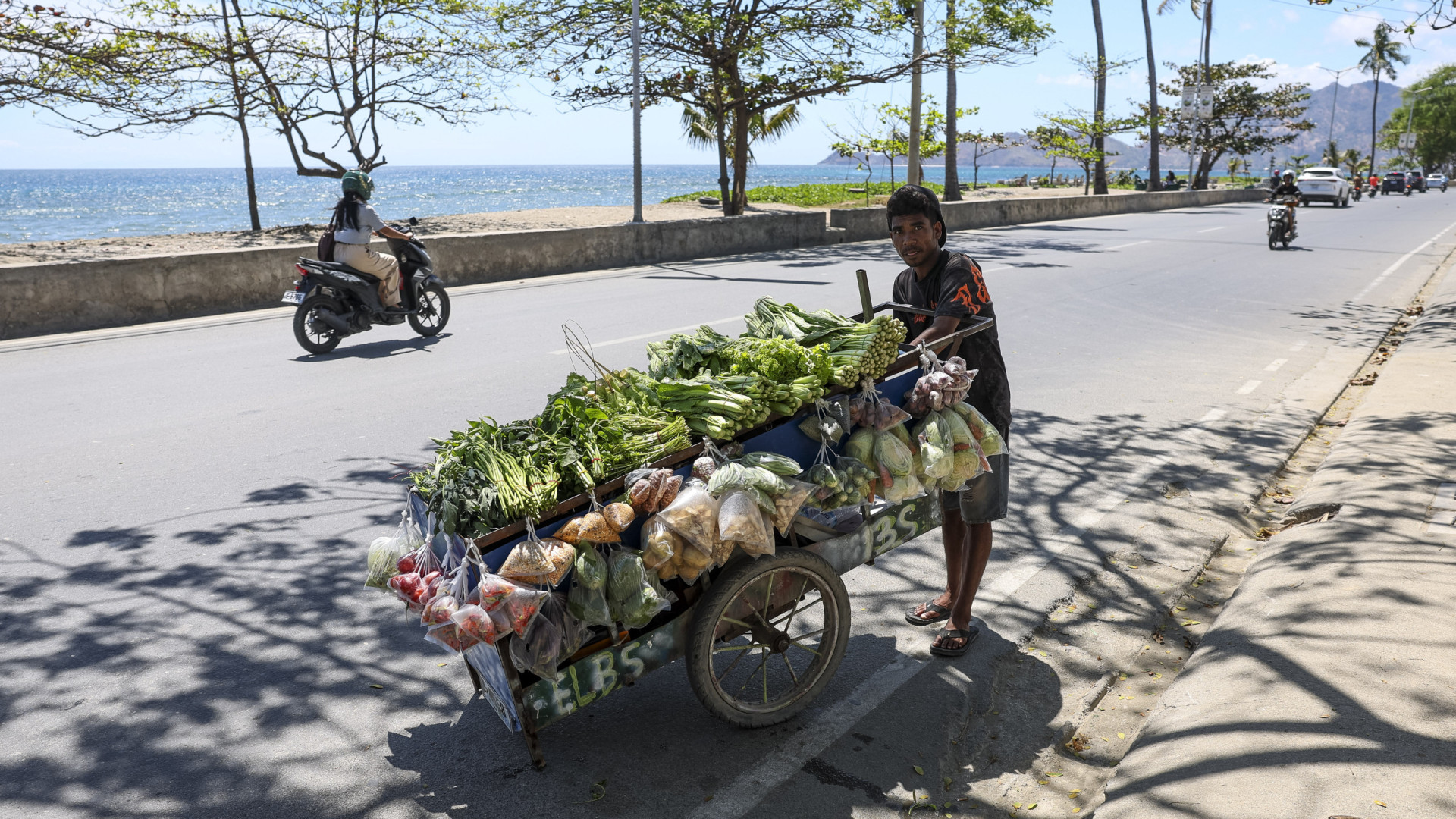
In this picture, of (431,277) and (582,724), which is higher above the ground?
(431,277)

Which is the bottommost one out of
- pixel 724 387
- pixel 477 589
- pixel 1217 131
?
pixel 477 589

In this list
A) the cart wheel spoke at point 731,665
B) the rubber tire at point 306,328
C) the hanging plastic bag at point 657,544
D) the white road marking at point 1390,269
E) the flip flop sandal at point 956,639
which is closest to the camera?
the hanging plastic bag at point 657,544

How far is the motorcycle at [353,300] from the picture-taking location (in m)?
9.54

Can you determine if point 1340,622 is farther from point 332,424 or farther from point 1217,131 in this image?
point 1217,131

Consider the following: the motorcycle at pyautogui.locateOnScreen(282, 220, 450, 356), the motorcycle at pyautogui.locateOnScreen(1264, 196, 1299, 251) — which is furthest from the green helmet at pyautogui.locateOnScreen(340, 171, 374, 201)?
the motorcycle at pyautogui.locateOnScreen(1264, 196, 1299, 251)

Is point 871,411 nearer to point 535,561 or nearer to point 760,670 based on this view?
point 760,670

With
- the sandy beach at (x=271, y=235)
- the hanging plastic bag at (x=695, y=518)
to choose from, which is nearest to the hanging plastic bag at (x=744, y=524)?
the hanging plastic bag at (x=695, y=518)

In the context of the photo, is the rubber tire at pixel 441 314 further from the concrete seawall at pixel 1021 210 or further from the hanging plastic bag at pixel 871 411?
the concrete seawall at pixel 1021 210

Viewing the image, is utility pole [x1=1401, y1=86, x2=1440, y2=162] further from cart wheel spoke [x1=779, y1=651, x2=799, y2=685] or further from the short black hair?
cart wheel spoke [x1=779, y1=651, x2=799, y2=685]

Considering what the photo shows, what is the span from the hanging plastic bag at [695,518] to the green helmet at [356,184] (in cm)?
779

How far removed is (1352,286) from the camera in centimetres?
1512

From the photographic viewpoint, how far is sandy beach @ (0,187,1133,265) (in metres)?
14.0

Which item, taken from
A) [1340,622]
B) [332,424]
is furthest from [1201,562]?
[332,424]

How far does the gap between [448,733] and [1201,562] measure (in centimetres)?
374
